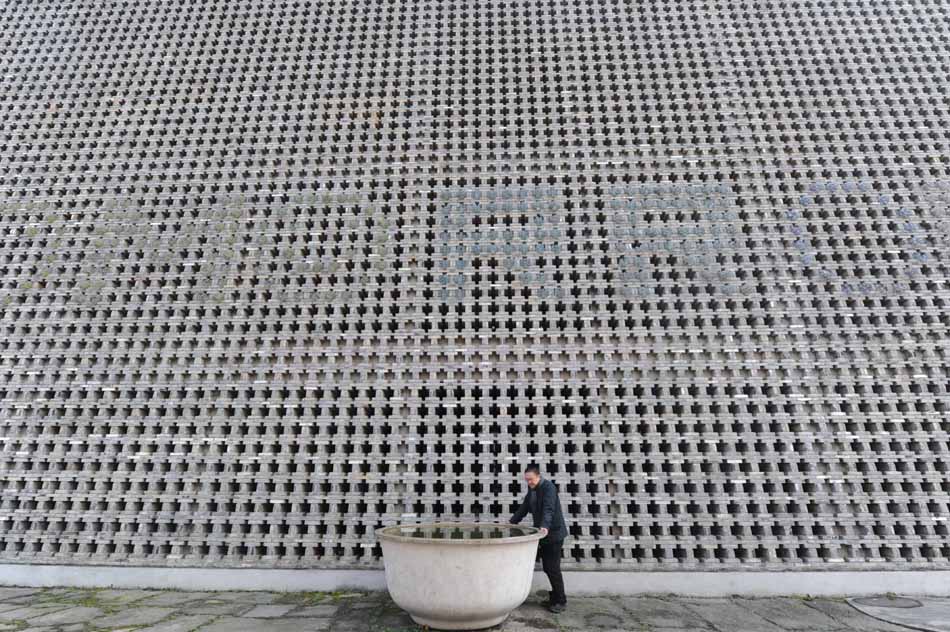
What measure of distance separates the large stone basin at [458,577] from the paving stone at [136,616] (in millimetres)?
1760

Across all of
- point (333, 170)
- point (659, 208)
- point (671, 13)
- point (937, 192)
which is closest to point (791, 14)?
point (671, 13)

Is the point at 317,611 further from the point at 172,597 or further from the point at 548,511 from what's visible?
the point at 548,511

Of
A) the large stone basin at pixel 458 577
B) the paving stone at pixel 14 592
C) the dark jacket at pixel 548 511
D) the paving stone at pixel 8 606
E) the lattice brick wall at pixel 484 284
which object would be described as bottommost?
the paving stone at pixel 8 606

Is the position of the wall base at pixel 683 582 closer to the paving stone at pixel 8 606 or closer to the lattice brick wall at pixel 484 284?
the lattice brick wall at pixel 484 284

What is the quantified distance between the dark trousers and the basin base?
2.32ft

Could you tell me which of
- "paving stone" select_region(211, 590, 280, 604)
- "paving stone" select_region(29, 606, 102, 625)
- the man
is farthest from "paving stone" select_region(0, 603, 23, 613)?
the man

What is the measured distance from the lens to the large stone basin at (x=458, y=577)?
124 inches

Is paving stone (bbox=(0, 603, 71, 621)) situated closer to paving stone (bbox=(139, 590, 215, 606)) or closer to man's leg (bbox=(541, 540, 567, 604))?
paving stone (bbox=(139, 590, 215, 606))

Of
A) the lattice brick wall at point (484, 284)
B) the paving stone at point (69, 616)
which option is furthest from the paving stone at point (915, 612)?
the paving stone at point (69, 616)

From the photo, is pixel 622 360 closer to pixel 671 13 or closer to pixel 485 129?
pixel 485 129

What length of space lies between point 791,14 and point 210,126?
7670 millimetres

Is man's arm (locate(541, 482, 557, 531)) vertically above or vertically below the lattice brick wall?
below

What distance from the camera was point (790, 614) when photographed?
13.1ft

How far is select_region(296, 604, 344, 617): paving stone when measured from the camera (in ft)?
12.5
